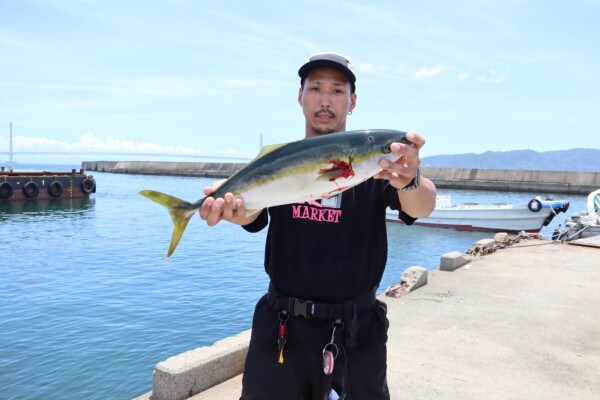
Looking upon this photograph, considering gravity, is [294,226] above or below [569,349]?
above

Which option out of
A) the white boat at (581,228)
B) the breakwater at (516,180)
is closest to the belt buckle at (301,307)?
the white boat at (581,228)

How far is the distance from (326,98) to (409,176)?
2.81ft

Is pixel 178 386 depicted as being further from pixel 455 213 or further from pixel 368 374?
pixel 455 213

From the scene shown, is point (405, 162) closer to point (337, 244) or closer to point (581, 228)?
point (337, 244)

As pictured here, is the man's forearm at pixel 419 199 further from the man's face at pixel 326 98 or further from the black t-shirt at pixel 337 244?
the man's face at pixel 326 98

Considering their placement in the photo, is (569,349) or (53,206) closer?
(569,349)

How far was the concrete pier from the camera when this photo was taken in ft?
18.2

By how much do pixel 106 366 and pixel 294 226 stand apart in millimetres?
8312

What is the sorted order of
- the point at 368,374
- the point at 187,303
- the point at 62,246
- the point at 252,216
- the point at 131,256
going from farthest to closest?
1. the point at 62,246
2. the point at 131,256
3. the point at 187,303
4. the point at 252,216
5. the point at 368,374

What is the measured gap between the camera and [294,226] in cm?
313

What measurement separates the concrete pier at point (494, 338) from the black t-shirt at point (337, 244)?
2825 millimetres

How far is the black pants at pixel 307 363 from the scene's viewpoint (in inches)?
118

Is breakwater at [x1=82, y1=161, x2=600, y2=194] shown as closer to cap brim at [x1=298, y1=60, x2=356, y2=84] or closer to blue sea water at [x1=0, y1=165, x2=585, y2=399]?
blue sea water at [x1=0, y1=165, x2=585, y2=399]

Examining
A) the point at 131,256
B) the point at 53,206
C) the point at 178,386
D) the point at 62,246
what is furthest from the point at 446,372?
the point at 53,206
